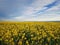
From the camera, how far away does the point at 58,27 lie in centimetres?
230

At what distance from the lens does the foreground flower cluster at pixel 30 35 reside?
214 centimetres

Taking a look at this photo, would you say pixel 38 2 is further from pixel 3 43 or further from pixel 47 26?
pixel 3 43

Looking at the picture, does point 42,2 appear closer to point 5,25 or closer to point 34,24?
point 34,24

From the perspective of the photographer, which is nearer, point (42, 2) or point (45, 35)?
point (45, 35)

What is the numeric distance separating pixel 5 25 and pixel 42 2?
2.33 ft

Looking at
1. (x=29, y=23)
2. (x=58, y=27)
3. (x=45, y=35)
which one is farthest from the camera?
(x=29, y=23)

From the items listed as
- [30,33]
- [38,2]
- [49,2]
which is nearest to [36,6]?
[38,2]

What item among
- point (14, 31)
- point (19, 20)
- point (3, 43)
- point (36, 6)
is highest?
point (36, 6)

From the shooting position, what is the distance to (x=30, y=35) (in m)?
2.23

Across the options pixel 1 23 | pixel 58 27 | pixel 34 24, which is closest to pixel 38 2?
pixel 34 24

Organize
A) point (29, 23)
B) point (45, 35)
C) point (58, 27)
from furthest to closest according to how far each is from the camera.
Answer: point (29, 23), point (58, 27), point (45, 35)

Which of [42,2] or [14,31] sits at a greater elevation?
[42,2]

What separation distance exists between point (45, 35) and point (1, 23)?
2.59 feet

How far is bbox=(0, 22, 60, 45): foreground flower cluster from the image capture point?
214 centimetres
